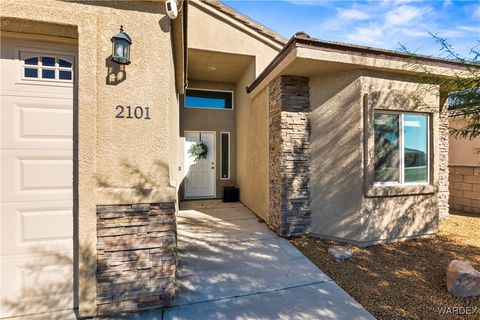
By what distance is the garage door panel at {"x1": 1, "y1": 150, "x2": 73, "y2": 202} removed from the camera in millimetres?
2428

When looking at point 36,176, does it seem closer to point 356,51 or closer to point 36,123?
point 36,123

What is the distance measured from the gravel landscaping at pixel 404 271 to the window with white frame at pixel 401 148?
4.21 feet

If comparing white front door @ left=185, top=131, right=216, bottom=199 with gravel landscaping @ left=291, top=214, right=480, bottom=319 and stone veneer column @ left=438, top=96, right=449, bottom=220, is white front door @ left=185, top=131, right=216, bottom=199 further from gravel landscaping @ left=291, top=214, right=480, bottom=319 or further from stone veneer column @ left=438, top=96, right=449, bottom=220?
stone veneer column @ left=438, top=96, right=449, bottom=220

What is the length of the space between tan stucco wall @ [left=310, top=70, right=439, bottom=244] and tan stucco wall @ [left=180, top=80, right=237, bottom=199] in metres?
4.39

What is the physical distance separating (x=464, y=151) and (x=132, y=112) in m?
9.90

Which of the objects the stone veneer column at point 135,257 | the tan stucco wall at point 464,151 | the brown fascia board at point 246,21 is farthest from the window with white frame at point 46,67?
the tan stucco wall at point 464,151

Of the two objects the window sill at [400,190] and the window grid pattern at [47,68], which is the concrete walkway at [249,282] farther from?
the window grid pattern at [47,68]

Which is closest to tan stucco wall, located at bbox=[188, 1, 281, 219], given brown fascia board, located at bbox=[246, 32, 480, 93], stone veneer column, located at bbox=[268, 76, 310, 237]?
stone veneer column, located at bbox=[268, 76, 310, 237]

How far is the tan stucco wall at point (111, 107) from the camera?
2.40 metres

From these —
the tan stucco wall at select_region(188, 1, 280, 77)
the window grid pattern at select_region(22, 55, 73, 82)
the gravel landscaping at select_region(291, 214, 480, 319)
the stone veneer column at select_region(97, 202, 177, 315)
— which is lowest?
the gravel landscaping at select_region(291, 214, 480, 319)

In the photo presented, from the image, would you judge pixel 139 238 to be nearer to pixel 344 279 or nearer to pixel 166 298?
pixel 166 298

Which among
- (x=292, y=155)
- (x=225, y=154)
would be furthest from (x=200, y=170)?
(x=292, y=155)

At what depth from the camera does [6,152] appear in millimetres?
2426

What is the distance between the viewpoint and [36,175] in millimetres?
2504
